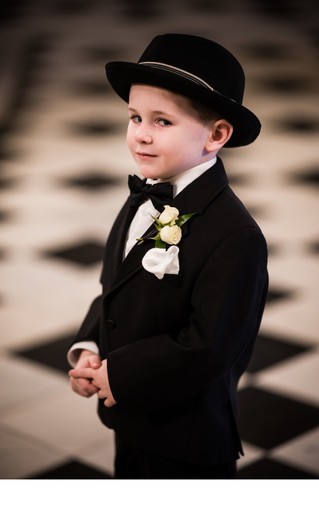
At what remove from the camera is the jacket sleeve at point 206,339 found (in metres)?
1.35

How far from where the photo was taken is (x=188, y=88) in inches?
51.2

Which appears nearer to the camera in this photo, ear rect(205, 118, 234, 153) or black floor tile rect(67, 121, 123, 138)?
ear rect(205, 118, 234, 153)

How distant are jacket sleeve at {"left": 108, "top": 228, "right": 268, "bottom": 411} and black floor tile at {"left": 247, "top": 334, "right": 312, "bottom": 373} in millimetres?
1424

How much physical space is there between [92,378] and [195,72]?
0.48m

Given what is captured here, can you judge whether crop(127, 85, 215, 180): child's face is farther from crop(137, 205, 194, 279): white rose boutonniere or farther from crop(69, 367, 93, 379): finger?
crop(69, 367, 93, 379): finger

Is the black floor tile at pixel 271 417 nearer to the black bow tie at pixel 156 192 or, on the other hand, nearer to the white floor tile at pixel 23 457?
the white floor tile at pixel 23 457

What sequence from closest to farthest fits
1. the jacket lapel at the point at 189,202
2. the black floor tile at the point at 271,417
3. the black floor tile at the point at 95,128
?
the jacket lapel at the point at 189,202, the black floor tile at the point at 271,417, the black floor tile at the point at 95,128

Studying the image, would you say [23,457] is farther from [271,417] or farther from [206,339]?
[206,339]

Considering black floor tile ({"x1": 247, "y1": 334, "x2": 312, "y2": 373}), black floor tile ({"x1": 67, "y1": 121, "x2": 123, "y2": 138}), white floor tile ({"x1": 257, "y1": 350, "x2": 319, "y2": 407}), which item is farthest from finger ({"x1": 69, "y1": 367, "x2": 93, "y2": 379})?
black floor tile ({"x1": 67, "y1": 121, "x2": 123, "y2": 138})

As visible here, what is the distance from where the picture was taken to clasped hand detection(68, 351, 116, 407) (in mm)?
1451

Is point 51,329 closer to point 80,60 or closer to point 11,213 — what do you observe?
point 11,213

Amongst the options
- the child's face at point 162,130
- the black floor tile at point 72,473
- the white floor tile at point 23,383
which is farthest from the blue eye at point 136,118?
the white floor tile at point 23,383

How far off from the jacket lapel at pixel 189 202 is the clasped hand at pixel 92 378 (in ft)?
0.38

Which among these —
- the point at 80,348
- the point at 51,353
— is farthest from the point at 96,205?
the point at 80,348
